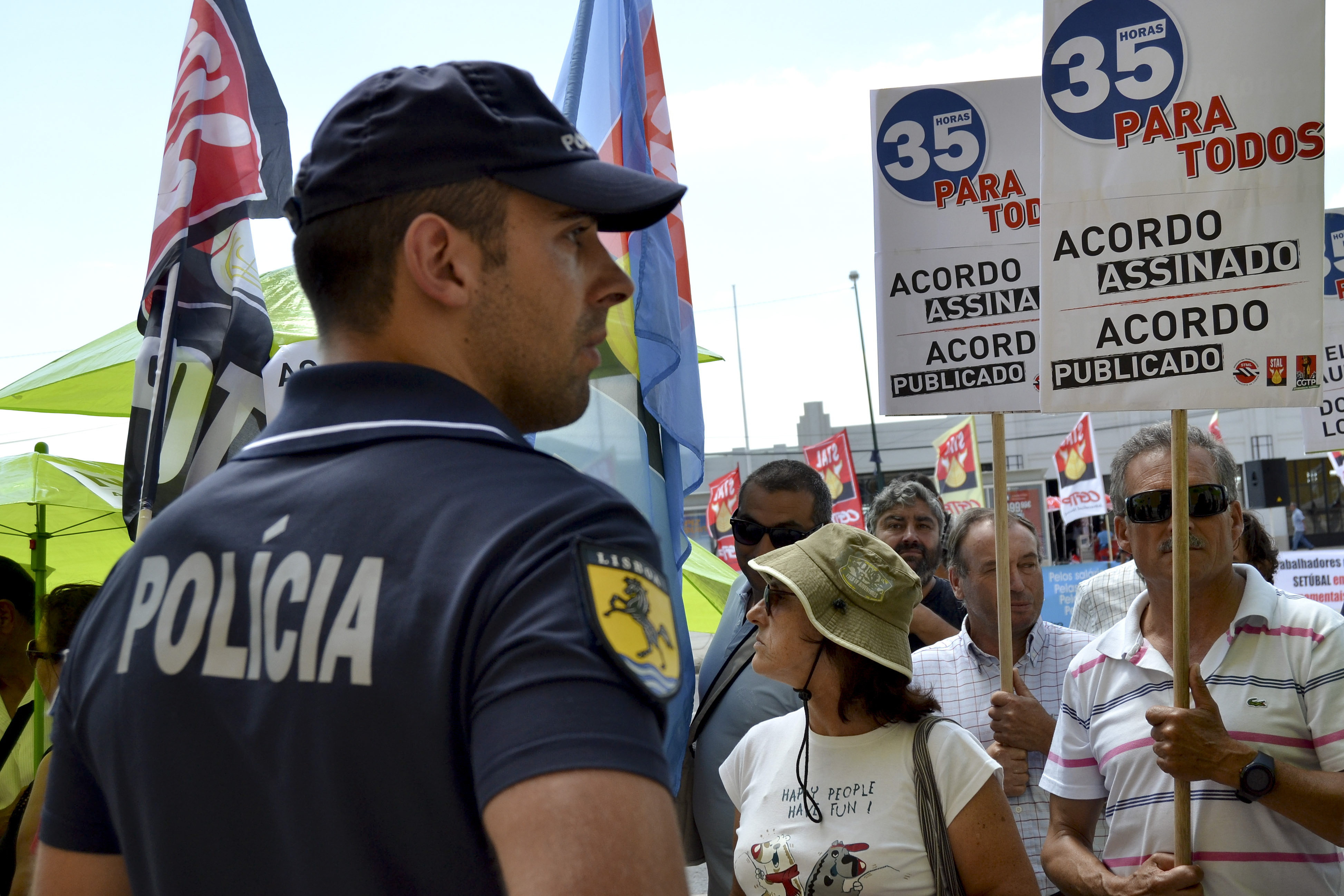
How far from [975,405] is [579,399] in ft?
9.44

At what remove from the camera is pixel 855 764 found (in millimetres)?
2748

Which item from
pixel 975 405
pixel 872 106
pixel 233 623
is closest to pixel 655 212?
pixel 233 623

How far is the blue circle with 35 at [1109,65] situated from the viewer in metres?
2.92

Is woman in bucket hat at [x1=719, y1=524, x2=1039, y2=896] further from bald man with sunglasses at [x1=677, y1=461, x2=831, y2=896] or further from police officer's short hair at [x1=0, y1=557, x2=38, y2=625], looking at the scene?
police officer's short hair at [x1=0, y1=557, x2=38, y2=625]

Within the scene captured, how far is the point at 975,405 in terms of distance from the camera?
12.4 feet

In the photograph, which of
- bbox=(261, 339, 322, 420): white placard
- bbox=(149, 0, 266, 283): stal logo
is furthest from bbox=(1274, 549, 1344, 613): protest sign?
bbox=(149, 0, 266, 283): stal logo

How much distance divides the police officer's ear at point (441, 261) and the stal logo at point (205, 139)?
2.99 metres

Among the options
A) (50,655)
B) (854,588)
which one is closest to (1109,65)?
(854,588)

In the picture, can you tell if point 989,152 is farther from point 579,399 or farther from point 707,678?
point 579,399

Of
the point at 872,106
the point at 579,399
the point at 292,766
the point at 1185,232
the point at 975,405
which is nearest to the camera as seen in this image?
the point at 292,766

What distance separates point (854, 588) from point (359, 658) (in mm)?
2178

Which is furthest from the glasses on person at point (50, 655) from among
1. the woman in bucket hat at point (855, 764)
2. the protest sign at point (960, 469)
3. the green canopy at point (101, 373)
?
the protest sign at point (960, 469)

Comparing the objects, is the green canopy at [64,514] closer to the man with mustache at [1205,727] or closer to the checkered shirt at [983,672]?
the checkered shirt at [983,672]

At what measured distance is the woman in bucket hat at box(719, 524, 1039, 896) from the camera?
2.55 metres
